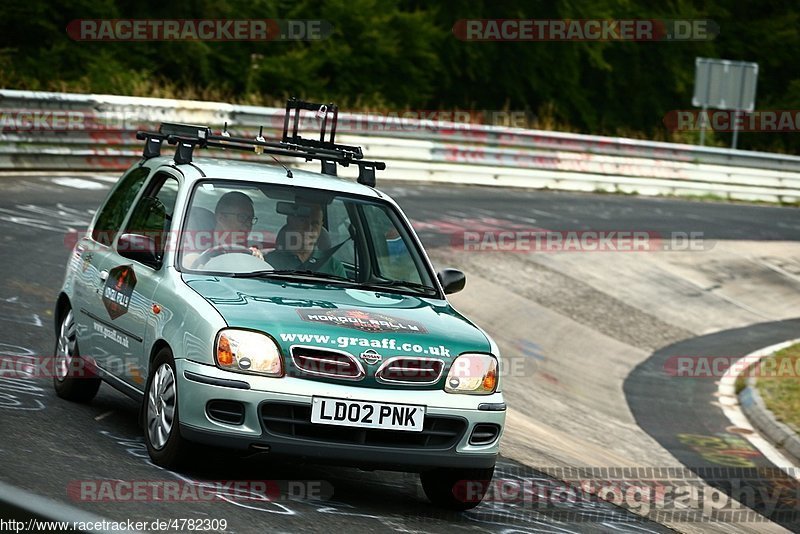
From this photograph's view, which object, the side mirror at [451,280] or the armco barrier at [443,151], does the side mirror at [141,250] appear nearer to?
the side mirror at [451,280]

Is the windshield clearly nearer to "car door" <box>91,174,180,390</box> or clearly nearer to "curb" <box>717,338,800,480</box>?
"car door" <box>91,174,180,390</box>

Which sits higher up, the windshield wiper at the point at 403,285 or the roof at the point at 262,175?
the roof at the point at 262,175

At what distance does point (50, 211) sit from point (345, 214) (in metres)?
10.3

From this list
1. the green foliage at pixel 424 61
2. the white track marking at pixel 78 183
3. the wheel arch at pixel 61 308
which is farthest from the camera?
the green foliage at pixel 424 61

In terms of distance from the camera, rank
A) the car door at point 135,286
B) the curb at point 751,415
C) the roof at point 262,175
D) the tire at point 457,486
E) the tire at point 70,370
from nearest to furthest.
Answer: the tire at point 457,486 < the car door at point 135,286 < the roof at point 262,175 < the tire at point 70,370 < the curb at point 751,415

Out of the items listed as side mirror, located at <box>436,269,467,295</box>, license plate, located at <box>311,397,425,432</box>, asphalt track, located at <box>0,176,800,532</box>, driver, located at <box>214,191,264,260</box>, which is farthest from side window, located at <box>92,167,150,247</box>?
license plate, located at <box>311,397,425,432</box>

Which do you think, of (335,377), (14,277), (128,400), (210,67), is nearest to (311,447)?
(335,377)

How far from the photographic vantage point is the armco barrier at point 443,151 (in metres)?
21.0

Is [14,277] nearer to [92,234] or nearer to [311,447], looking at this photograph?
[92,234]

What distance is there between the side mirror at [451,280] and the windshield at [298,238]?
0.26ft

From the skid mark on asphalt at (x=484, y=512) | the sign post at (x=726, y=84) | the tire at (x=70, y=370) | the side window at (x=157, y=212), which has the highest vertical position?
the sign post at (x=726, y=84)

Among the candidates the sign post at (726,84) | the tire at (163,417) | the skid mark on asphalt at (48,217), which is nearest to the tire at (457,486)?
the tire at (163,417)

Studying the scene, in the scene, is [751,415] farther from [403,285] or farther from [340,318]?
[340,318]

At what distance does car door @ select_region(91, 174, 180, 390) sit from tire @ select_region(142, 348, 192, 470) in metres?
0.22
